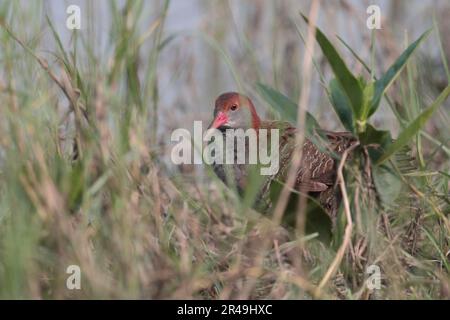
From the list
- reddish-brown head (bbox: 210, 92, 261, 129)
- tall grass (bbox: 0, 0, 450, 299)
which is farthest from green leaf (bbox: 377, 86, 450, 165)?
reddish-brown head (bbox: 210, 92, 261, 129)

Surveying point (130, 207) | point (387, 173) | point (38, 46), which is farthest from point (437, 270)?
point (38, 46)

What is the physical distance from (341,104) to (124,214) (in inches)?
38.6

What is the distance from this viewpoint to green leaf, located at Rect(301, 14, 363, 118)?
3.22m

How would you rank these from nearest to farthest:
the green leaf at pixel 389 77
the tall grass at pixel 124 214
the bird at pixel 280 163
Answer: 1. the tall grass at pixel 124 214
2. the green leaf at pixel 389 77
3. the bird at pixel 280 163

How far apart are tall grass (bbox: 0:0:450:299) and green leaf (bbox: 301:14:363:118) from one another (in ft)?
0.78

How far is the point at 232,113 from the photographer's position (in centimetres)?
471

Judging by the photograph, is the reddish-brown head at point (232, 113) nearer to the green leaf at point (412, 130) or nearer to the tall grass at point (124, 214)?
the tall grass at point (124, 214)

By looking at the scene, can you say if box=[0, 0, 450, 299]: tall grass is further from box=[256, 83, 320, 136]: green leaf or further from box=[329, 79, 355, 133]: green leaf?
box=[329, 79, 355, 133]: green leaf

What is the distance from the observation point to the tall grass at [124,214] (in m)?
2.81

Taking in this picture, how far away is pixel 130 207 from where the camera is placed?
2.98m

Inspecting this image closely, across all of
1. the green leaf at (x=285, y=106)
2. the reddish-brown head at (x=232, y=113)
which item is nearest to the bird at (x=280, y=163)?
the reddish-brown head at (x=232, y=113)

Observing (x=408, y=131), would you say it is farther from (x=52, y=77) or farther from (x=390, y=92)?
(x=390, y=92)

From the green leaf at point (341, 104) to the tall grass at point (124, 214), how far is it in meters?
0.25
